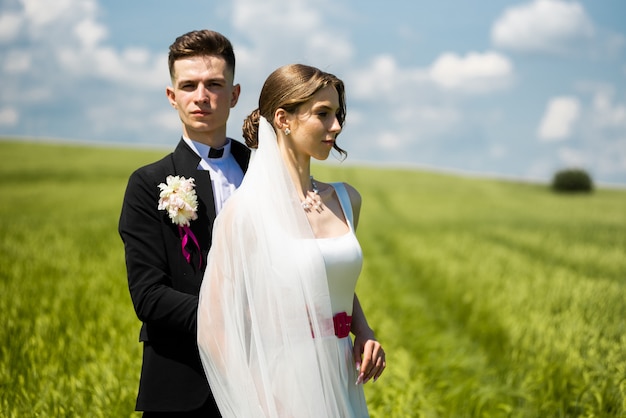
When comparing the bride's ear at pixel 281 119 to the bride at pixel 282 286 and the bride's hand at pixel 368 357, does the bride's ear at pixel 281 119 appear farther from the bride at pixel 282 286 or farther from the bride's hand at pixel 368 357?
the bride's hand at pixel 368 357

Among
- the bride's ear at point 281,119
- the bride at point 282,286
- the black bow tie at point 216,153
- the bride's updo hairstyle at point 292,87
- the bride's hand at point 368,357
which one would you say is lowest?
the bride's hand at point 368,357

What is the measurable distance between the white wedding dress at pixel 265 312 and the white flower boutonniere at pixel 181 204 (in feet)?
0.53

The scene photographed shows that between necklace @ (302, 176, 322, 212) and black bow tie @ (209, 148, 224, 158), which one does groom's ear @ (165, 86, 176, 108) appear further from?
necklace @ (302, 176, 322, 212)

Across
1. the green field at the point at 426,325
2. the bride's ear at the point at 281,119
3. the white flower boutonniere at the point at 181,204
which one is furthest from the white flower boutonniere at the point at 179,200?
the green field at the point at 426,325

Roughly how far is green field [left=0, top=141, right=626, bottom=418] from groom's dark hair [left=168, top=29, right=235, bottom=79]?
2.88m

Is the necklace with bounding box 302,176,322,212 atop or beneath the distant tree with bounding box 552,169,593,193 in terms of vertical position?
beneath

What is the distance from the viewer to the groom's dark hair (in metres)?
3.01

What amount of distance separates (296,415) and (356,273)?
24.9 inches

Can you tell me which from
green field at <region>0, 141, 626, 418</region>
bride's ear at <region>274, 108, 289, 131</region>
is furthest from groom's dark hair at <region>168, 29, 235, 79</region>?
green field at <region>0, 141, 626, 418</region>

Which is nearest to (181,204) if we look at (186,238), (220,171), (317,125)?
(186,238)

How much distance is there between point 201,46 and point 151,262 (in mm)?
990

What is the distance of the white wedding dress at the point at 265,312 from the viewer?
266cm

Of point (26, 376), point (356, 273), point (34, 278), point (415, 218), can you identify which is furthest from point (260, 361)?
point (415, 218)

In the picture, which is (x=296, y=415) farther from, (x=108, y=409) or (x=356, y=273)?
(x=108, y=409)
